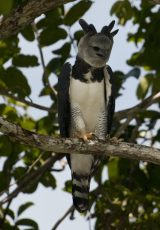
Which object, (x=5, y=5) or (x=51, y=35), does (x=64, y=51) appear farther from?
(x=5, y=5)

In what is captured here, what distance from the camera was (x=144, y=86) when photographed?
19.0 ft

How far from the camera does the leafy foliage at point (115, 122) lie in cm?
528

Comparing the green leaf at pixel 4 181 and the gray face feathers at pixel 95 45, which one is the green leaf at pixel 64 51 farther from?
the green leaf at pixel 4 181

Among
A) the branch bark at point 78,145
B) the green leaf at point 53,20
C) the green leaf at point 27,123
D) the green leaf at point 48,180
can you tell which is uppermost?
the green leaf at point 53,20

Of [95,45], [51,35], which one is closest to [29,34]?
[51,35]

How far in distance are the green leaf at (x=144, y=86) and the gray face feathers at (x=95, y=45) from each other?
0.50 metres

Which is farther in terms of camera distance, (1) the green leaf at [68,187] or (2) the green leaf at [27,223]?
(1) the green leaf at [68,187]

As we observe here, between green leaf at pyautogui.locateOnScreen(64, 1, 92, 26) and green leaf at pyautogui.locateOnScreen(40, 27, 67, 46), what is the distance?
10 cm

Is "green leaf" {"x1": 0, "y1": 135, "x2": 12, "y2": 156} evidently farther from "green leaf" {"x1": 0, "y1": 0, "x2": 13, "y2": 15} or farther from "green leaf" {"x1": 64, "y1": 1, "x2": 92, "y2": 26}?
"green leaf" {"x1": 0, "y1": 0, "x2": 13, "y2": 15}

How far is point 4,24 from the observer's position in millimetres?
4352

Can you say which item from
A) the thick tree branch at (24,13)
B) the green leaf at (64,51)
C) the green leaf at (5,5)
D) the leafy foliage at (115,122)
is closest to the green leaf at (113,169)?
the leafy foliage at (115,122)

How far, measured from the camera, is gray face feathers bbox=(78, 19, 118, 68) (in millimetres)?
5449

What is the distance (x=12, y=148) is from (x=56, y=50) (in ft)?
3.34

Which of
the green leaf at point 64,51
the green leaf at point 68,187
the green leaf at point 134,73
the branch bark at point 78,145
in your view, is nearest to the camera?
the branch bark at point 78,145
